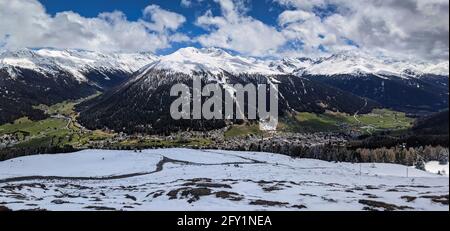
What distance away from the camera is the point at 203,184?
96.8m

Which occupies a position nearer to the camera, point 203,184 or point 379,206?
point 379,206

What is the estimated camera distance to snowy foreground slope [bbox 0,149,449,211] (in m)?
65.5

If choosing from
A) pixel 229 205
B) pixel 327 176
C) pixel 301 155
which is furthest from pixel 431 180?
pixel 301 155

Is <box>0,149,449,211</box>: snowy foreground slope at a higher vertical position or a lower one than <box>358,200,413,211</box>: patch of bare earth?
lower

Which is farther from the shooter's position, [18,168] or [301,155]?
[301,155]

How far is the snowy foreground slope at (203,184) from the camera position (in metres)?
65.5

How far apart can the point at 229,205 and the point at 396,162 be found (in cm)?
10238

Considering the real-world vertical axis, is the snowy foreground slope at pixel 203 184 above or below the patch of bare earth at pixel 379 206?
below

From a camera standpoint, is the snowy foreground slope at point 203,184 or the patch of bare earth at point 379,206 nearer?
the patch of bare earth at point 379,206
